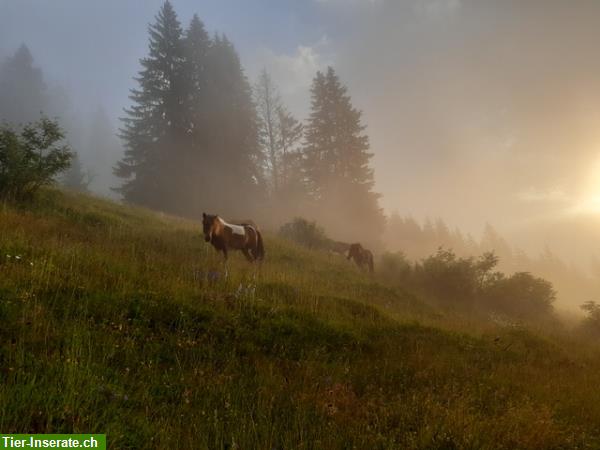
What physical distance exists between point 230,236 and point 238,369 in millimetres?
7592

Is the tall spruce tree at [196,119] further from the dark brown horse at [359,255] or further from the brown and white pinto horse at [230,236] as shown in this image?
the brown and white pinto horse at [230,236]

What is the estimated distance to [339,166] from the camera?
3556cm

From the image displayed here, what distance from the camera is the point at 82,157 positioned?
8069cm

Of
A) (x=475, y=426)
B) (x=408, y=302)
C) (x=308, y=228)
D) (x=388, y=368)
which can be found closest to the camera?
(x=475, y=426)

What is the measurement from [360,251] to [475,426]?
604 inches

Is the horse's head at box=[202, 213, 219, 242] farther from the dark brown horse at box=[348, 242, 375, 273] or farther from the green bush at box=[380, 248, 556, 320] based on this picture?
the green bush at box=[380, 248, 556, 320]

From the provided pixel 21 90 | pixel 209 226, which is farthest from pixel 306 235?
pixel 21 90

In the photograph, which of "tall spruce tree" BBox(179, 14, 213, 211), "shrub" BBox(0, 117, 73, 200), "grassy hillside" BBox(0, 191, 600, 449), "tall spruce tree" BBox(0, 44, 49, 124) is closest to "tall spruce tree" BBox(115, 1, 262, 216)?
"tall spruce tree" BBox(179, 14, 213, 211)

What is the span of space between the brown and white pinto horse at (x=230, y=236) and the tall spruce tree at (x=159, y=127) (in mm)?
17450

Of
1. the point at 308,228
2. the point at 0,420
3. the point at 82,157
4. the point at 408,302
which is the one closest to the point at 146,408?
the point at 0,420

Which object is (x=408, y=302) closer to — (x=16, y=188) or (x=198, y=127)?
(x=16, y=188)

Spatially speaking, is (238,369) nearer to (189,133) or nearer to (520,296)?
(520,296)

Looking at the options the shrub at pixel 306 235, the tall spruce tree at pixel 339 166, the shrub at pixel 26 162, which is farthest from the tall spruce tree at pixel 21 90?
the shrub at pixel 26 162

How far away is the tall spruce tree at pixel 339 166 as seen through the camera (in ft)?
113
